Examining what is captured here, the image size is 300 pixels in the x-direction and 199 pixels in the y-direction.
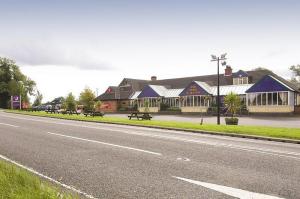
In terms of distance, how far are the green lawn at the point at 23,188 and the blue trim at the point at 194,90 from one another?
49.9 metres

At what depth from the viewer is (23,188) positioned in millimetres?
5863

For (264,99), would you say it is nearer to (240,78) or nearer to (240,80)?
(240,80)

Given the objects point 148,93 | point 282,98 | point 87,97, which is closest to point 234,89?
point 282,98

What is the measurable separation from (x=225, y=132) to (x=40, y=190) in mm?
15021

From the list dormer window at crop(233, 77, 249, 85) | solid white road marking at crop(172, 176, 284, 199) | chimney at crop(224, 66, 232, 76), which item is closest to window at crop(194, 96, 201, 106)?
dormer window at crop(233, 77, 249, 85)

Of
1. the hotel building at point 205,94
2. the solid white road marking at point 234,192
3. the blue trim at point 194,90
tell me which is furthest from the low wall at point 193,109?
the solid white road marking at point 234,192

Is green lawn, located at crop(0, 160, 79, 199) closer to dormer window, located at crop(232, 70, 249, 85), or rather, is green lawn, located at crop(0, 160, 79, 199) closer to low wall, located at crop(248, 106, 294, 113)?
low wall, located at crop(248, 106, 294, 113)

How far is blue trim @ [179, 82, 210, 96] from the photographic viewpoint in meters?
55.7

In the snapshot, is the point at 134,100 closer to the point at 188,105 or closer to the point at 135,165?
the point at 188,105

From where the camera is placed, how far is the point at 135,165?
8.98 m

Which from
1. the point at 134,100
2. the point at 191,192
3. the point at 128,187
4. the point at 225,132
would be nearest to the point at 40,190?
the point at 128,187

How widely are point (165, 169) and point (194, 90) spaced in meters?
49.0

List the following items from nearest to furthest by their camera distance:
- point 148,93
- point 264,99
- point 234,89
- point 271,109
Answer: point 271,109
point 264,99
point 234,89
point 148,93

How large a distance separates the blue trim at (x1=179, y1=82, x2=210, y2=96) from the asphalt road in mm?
43137
